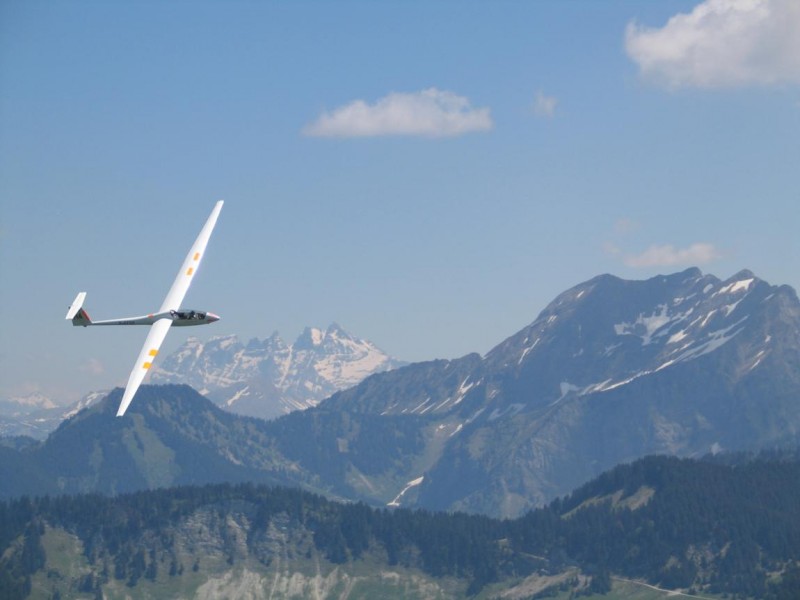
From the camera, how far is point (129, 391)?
182m
